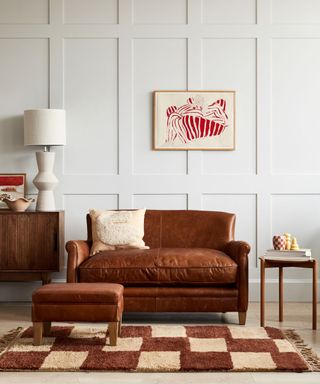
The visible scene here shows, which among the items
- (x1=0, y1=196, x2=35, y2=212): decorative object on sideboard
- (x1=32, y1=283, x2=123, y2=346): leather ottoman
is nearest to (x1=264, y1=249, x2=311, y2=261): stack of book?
(x1=32, y1=283, x2=123, y2=346): leather ottoman

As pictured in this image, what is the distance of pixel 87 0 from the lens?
21.9ft

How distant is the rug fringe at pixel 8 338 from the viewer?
14.9ft

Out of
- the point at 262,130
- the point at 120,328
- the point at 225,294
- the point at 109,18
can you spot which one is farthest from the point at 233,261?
the point at 109,18

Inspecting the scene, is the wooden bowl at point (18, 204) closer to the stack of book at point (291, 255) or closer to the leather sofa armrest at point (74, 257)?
the leather sofa armrest at point (74, 257)

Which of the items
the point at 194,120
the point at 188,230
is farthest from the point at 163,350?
the point at 194,120

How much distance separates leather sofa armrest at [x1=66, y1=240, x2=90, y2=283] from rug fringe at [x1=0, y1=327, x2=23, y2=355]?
550mm

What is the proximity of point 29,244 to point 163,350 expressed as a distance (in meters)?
2.19

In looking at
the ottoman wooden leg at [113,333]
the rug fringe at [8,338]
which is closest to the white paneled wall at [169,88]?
the rug fringe at [8,338]

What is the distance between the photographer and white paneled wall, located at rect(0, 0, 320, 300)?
263 inches

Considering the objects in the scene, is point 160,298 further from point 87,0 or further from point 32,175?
point 87,0

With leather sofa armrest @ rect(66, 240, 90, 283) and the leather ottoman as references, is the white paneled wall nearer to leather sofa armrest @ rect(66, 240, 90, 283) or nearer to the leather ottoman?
leather sofa armrest @ rect(66, 240, 90, 283)

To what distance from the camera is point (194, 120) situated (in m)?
6.68

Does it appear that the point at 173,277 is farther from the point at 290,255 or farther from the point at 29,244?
the point at 29,244

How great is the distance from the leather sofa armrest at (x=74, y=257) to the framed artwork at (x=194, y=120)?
1.41m
